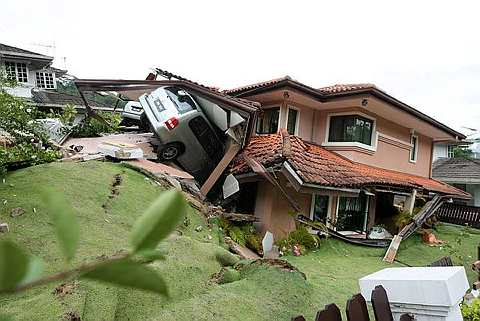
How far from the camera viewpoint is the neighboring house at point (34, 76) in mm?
24609

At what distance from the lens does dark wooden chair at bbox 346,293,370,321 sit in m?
3.14

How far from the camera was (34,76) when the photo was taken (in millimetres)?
26672

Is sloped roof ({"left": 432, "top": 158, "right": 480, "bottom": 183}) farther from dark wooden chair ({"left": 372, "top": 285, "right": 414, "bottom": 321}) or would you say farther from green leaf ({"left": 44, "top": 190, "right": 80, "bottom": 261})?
green leaf ({"left": 44, "top": 190, "right": 80, "bottom": 261})

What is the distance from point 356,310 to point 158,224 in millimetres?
3214

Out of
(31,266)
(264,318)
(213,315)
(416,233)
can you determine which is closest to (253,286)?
(264,318)

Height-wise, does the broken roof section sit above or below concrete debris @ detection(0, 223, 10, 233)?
above

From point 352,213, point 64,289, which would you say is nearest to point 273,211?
point 352,213

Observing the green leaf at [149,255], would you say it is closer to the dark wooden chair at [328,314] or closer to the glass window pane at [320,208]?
the dark wooden chair at [328,314]

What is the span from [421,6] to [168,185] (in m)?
8.36

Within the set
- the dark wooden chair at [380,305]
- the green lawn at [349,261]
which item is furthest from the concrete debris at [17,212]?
the dark wooden chair at [380,305]

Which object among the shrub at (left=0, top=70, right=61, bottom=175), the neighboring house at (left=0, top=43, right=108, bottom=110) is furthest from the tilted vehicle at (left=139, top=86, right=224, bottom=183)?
the neighboring house at (left=0, top=43, right=108, bottom=110)

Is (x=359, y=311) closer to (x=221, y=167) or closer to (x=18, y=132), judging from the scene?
(x=18, y=132)

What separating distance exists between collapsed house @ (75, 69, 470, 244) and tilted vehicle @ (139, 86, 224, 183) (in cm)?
3

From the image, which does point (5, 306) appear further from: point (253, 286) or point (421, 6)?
point (421, 6)
